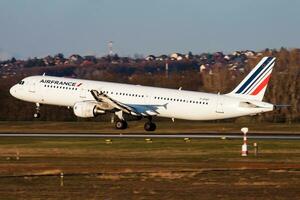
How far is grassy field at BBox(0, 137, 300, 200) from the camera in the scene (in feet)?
91.4

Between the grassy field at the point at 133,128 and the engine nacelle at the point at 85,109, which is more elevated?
the engine nacelle at the point at 85,109

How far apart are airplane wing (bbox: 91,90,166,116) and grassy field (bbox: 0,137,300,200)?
16826mm

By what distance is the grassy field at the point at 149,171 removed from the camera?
27.8 metres

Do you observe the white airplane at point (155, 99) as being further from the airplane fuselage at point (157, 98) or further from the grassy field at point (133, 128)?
the grassy field at point (133, 128)

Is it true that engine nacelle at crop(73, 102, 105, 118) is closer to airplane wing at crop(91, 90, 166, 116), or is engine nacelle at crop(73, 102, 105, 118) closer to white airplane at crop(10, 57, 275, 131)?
white airplane at crop(10, 57, 275, 131)

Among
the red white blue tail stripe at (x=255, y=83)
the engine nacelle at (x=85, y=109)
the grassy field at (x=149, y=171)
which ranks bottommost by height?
the grassy field at (x=149, y=171)

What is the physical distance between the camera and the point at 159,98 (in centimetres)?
7012

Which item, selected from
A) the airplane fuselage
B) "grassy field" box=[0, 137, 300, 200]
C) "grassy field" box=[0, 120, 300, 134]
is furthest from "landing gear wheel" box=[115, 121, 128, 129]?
"grassy field" box=[0, 137, 300, 200]

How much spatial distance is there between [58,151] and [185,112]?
24025 millimetres

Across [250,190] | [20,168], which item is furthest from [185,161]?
[250,190]

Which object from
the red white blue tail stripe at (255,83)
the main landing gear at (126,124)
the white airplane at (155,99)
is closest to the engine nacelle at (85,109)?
the white airplane at (155,99)

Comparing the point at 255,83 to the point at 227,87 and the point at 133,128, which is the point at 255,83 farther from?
the point at 227,87

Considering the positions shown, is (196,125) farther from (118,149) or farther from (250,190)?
(250,190)

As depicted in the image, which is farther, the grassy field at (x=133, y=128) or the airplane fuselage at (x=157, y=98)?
the grassy field at (x=133, y=128)
